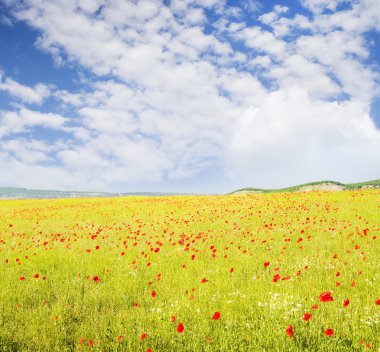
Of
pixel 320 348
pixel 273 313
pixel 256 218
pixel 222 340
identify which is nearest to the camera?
pixel 320 348

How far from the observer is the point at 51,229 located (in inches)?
663

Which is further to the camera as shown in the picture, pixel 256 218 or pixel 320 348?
pixel 256 218

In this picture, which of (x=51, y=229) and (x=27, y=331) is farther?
(x=51, y=229)

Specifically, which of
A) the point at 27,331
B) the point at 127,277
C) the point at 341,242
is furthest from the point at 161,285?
the point at 341,242

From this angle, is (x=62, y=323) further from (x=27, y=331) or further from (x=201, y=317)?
(x=201, y=317)

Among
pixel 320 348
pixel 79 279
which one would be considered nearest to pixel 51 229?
pixel 79 279

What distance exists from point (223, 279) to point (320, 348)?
134 inches

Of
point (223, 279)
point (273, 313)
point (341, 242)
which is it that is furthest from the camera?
point (341, 242)

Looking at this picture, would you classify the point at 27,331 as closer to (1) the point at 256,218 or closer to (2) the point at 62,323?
(2) the point at 62,323

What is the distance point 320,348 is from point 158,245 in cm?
779

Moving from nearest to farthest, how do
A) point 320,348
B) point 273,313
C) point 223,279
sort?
1. point 320,348
2. point 273,313
3. point 223,279

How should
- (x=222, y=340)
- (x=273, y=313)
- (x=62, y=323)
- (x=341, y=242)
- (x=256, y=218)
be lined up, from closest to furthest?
(x=222, y=340)
(x=273, y=313)
(x=62, y=323)
(x=341, y=242)
(x=256, y=218)

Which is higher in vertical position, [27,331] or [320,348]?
[320,348]

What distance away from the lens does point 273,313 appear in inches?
200
